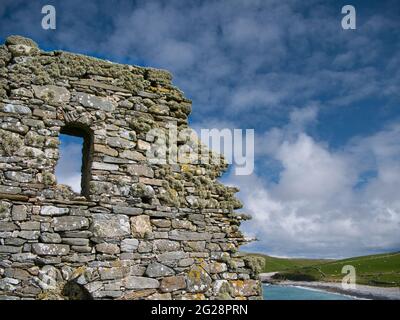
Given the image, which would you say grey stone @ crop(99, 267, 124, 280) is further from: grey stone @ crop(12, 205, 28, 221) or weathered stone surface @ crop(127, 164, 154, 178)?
weathered stone surface @ crop(127, 164, 154, 178)

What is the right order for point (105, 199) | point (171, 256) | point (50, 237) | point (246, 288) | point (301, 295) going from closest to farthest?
point (50, 237) < point (105, 199) < point (171, 256) < point (246, 288) < point (301, 295)

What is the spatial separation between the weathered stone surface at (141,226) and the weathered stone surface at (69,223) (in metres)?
0.94

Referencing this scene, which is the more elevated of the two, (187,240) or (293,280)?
(187,240)

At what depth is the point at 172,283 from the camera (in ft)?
25.4

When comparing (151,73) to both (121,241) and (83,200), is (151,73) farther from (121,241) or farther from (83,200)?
(121,241)

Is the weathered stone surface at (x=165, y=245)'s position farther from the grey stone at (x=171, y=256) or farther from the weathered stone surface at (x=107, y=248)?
the weathered stone surface at (x=107, y=248)

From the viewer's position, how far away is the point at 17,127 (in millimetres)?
7375

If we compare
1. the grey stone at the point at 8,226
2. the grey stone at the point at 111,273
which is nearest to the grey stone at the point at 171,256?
the grey stone at the point at 111,273

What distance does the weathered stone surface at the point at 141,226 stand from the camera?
7.71 metres

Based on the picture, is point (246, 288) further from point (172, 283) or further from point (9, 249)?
point (9, 249)

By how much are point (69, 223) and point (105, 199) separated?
0.83 m

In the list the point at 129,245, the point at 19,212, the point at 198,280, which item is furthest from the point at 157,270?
the point at 19,212
